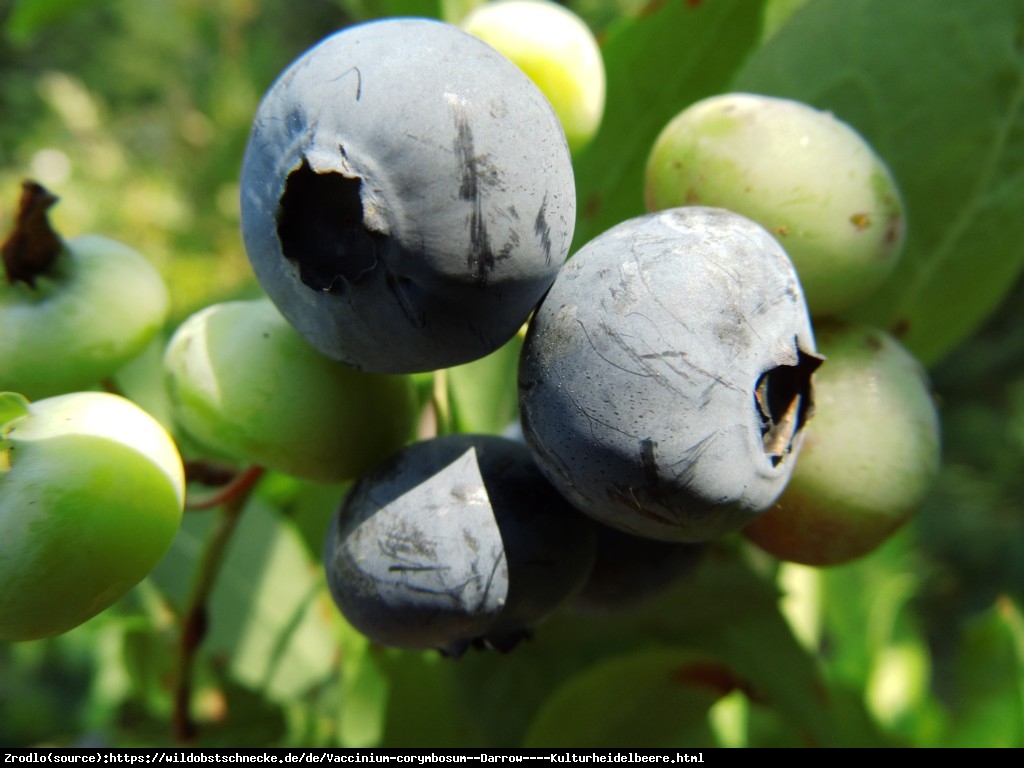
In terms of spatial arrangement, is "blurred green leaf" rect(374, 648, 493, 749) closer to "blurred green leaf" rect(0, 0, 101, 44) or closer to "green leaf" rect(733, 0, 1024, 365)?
"green leaf" rect(733, 0, 1024, 365)

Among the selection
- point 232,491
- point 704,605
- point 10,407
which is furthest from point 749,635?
point 10,407

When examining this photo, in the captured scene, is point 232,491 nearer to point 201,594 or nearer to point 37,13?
point 201,594

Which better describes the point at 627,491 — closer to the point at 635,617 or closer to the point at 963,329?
the point at 635,617

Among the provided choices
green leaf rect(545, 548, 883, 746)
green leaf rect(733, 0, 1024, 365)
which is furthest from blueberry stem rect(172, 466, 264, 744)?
green leaf rect(733, 0, 1024, 365)

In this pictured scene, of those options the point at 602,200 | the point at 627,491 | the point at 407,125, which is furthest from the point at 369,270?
the point at 602,200

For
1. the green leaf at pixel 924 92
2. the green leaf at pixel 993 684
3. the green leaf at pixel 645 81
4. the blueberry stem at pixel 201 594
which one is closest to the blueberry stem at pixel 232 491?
the blueberry stem at pixel 201 594

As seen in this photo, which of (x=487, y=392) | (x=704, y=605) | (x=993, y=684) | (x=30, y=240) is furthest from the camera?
(x=993, y=684)

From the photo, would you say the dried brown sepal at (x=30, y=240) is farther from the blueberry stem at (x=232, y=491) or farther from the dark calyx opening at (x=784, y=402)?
the dark calyx opening at (x=784, y=402)
